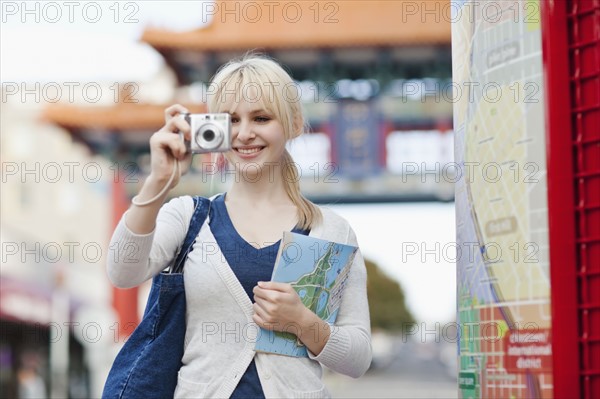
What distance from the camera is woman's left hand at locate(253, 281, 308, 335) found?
1972 mm

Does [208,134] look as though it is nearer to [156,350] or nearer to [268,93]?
[268,93]

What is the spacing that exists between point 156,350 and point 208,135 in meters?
0.44

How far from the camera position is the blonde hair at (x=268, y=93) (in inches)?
82.5

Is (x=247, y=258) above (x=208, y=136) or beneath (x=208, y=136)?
beneath

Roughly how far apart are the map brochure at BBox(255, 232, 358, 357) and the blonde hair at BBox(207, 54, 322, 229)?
103mm

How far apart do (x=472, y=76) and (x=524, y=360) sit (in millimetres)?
647

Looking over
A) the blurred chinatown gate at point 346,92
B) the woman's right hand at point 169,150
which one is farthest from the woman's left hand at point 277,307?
the blurred chinatown gate at point 346,92

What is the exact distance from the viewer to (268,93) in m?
2.10

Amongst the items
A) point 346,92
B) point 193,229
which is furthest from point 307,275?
point 346,92

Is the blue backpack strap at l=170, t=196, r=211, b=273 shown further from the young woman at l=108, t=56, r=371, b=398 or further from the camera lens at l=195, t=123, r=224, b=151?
the camera lens at l=195, t=123, r=224, b=151

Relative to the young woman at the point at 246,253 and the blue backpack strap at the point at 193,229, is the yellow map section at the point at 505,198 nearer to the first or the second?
the young woman at the point at 246,253

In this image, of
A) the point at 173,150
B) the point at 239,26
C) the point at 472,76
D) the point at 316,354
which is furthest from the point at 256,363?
the point at 239,26

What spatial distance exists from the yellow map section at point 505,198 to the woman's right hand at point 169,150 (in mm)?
684

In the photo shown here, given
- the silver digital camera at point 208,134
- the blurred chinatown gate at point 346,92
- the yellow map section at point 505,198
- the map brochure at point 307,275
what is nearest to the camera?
the silver digital camera at point 208,134
